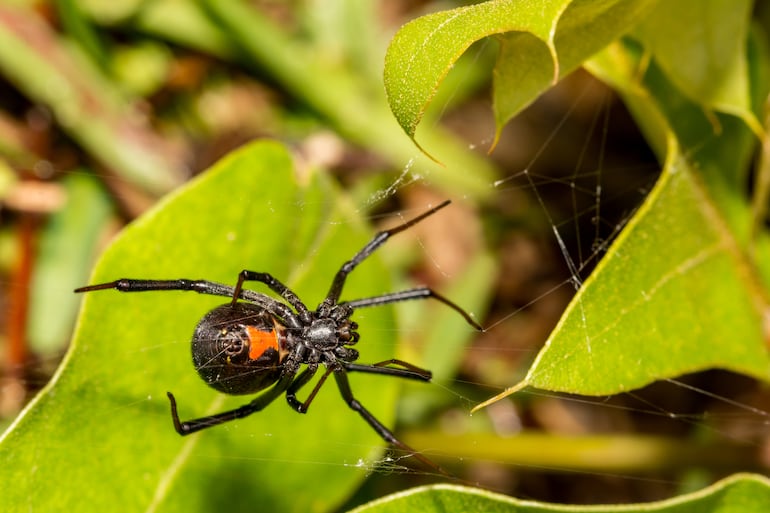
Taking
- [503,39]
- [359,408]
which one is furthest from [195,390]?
[503,39]

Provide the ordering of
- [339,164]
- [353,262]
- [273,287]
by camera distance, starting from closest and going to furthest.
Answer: [273,287] → [353,262] → [339,164]

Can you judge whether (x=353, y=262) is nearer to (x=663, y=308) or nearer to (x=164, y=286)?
(x=164, y=286)

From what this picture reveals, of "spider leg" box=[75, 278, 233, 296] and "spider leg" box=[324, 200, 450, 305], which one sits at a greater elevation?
"spider leg" box=[75, 278, 233, 296]

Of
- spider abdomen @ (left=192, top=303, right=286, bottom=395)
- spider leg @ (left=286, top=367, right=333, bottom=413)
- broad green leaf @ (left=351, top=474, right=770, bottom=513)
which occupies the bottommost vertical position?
broad green leaf @ (left=351, top=474, right=770, bottom=513)

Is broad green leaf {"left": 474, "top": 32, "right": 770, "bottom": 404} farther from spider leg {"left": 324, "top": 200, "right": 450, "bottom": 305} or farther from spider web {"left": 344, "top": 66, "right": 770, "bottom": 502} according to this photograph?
spider web {"left": 344, "top": 66, "right": 770, "bottom": 502}

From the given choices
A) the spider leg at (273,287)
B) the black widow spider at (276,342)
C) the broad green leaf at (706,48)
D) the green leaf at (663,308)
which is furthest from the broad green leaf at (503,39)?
the spider leg at (273,287)

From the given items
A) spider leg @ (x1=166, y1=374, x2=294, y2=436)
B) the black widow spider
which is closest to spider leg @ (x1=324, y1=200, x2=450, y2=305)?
the black widow spider

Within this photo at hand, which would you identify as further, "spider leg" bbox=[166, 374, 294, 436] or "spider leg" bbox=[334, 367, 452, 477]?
"spider leg" bbox=[334, 367, 452, 477]

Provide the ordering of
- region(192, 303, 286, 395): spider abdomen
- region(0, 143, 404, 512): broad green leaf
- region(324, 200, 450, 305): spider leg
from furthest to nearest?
region(324, 200, 450, 305): spider leg, region(192, 303, 286, 395): spider abdomen, region(0, 143, 404, 512): broad green leaf
